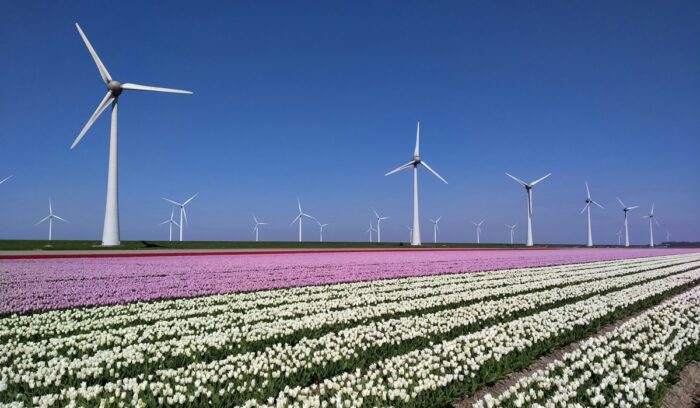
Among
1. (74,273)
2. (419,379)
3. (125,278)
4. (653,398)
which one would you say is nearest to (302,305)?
(419,379)

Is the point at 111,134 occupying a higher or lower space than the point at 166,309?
higher

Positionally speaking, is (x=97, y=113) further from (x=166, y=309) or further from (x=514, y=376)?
(x=514, y=376)

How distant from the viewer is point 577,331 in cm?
1098

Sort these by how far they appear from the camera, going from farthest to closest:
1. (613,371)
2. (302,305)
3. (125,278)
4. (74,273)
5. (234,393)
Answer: (74,273)
(125,278)
(302,305)
(613,371)
(234,393)

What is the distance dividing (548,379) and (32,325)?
11.7 meters

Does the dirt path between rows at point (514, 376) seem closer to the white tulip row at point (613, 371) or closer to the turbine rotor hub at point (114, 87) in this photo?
the white tulip row at point (613, 371)

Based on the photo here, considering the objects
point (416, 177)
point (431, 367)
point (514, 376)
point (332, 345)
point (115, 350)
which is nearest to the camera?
point (431, 367)

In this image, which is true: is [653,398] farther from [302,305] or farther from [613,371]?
[302,305]

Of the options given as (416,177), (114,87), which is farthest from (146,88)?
(416,177)

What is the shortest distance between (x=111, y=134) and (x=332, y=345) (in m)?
50.2

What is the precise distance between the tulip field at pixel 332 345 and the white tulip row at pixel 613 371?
0.04 meters

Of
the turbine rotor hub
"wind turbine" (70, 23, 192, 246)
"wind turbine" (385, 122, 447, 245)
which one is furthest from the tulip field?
"wind turbine" (385, 122, 447, 245)

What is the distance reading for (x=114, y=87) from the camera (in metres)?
52.8

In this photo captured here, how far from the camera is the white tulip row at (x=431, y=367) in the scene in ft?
20.8
